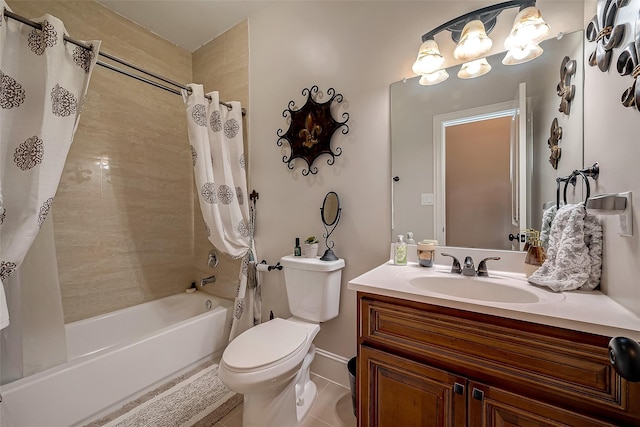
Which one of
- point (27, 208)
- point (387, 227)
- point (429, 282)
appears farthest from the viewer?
point (387, 227)

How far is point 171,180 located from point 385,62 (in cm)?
207

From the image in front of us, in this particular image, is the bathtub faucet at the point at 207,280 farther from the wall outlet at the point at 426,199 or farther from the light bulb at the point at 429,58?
the light bulb at the point at 429,58

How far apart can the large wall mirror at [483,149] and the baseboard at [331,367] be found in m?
0.94

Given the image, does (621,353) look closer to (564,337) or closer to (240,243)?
(564,337)

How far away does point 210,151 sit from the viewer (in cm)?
182

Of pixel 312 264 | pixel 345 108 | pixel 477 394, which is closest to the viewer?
pixel 477 394

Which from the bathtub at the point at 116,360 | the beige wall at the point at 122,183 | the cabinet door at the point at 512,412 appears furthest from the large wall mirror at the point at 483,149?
the beige wall at the point at 122,183

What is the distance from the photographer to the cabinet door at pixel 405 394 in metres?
0.86

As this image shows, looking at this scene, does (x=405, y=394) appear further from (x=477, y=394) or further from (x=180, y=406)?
(x=180, y=406)

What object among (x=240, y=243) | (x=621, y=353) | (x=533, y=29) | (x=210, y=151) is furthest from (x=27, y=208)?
(x=533, y=29)

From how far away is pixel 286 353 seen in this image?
121 cm

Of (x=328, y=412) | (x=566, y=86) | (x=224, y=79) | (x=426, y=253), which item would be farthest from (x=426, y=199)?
(x=224, y=79)

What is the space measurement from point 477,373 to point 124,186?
2553mm

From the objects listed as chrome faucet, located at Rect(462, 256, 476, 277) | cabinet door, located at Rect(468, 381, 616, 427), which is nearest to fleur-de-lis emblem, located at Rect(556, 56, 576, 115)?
chrome faucet, located at Rect(462, 256, 476, 277)
